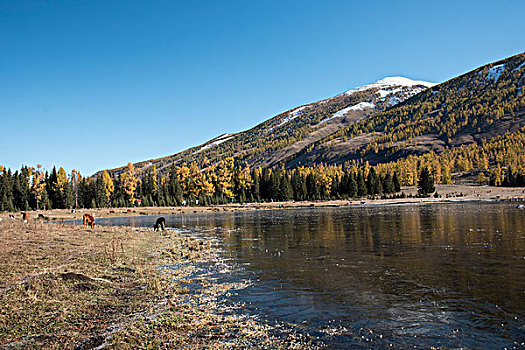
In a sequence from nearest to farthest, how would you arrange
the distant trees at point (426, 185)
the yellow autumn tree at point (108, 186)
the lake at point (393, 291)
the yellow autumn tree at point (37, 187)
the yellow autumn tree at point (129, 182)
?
the lake at point (393, 291), the yellow autumn tree at point (37, 187), the yellow autumn tree at point (108, 186), the yellow autumn tree at point (129, 182), the distant trees at point (426, 185)

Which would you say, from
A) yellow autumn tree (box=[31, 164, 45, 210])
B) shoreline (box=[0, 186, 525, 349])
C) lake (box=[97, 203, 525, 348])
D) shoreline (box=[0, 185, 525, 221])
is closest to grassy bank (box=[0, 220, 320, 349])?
shoreline (box=[0, 186, 525, 349])

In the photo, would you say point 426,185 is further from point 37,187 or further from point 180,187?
point 37,187

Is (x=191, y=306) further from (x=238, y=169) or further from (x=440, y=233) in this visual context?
(x=238, y=169)

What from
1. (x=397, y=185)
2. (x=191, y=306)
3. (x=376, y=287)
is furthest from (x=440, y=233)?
(x=397, y=185)

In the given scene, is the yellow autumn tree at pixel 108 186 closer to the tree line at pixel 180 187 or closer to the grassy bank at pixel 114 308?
the tree line at pixel 180 187

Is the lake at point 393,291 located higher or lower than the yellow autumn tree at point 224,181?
lower

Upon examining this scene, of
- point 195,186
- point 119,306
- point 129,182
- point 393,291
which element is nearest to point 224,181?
point 195,186

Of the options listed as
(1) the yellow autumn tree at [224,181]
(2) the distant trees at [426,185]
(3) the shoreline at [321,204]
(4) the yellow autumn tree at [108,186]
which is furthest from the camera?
(1) the yellow autumn tree at [224,181]

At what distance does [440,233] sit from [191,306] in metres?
26.5

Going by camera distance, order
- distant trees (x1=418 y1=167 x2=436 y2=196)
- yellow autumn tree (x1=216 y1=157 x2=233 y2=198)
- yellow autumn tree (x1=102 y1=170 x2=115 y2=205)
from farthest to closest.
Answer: yellow autumn tree (x1=216 y1=157 x2=233 y2=198) → distant trees (x1=418 y1=167 x2=436 y2=196) → yellow autumn tree (x1=102 y1=170 x2=115 y2=205)

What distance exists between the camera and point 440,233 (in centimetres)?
3141

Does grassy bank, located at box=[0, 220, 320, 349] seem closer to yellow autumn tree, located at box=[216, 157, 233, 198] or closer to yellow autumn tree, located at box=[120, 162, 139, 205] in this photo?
yellow autumn tree, located at box=[120, 162, 139, 205]

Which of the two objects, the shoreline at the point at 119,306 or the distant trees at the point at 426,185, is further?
the distant trees at the point at 426,185

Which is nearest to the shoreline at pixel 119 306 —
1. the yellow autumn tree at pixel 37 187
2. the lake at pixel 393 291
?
the lake at pixel 393 291
